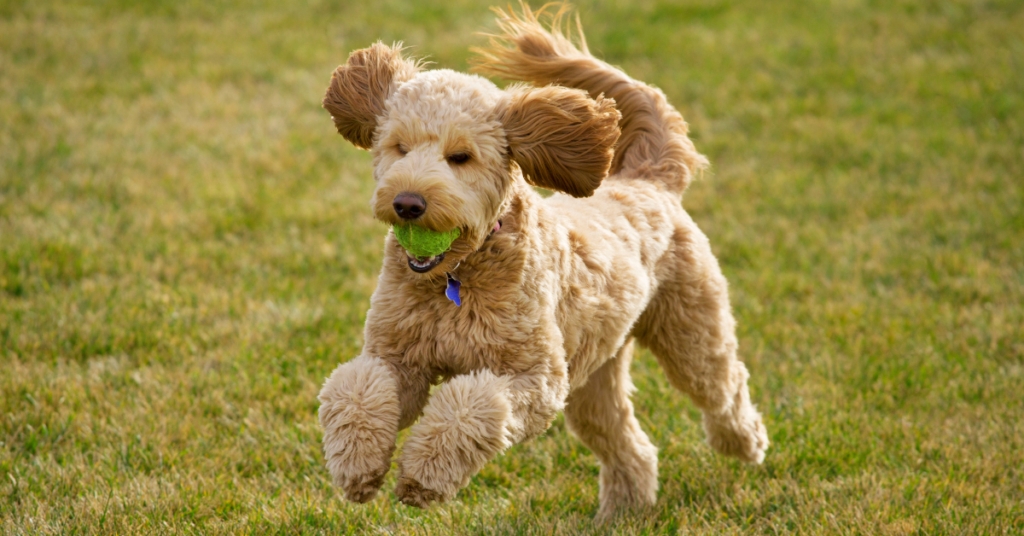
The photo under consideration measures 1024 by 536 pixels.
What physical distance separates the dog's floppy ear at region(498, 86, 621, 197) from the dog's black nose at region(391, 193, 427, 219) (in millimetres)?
488

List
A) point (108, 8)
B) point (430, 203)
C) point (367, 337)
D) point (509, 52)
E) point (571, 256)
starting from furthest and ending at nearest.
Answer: point (108, 8) < point (509, 52) < point (571, 256) < point (367, 337) < point (430, 203)

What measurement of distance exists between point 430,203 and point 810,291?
4865 millimetres

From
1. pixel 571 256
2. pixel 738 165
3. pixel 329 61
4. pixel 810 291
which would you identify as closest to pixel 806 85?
pixel 738 165

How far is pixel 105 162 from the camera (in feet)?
28.1

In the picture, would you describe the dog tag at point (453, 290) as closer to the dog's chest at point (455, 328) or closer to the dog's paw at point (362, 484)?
the dog's chest at point (455, 328)

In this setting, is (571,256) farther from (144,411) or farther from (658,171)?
(144,411)

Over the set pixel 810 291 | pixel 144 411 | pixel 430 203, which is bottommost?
pixel 810 291

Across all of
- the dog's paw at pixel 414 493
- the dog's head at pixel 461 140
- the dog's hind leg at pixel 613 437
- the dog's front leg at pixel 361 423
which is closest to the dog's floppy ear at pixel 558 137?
the dog's head at pixel 461 140

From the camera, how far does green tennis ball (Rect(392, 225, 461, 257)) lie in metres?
3.06

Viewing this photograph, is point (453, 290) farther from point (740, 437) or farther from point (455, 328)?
point (740, 437)

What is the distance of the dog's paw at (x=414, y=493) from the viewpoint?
2971 millimetres

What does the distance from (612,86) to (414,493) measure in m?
2.37

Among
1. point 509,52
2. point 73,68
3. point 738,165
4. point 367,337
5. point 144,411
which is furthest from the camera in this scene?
point 73,68

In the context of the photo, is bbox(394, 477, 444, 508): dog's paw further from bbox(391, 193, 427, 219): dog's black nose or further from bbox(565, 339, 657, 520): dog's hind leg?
bbox(565, 339, 657, 520): dog's hind leg
